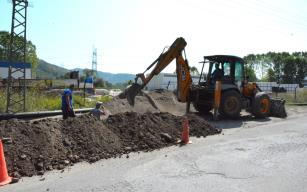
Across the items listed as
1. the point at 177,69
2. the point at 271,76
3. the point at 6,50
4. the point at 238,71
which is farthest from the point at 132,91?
the point at 271,76

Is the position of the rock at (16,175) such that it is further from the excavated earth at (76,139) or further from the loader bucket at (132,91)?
the loader bucket at (132,91)

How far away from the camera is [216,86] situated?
685 inches

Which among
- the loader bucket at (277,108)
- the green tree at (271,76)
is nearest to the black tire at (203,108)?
the loader bucket at (277,108)

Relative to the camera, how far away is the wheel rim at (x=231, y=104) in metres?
18.3

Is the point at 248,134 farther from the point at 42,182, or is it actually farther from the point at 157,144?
the point at 42,182

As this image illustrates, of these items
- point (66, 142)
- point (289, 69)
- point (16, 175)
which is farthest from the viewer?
point (289, 69)

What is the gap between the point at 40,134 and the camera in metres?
9.31

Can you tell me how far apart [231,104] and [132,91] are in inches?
190

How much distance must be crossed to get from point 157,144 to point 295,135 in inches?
205

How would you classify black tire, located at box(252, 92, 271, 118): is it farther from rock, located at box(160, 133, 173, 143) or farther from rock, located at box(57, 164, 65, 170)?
rock, located at box(57, 164, 65, 170)

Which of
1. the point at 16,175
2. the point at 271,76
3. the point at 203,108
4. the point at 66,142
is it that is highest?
the point at 271,76

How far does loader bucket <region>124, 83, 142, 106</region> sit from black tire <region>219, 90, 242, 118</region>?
4.02 meters

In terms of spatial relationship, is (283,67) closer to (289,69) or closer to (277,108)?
(289,69)

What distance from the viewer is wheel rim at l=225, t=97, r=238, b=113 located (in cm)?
1829
